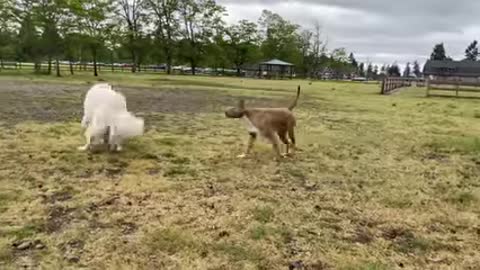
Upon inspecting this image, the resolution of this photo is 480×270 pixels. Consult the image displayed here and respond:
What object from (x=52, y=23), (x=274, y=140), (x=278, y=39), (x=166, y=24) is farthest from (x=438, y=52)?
(x=274, y=140)

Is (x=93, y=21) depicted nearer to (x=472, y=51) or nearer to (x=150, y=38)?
(x=150, y=38)

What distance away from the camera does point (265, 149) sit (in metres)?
7.32

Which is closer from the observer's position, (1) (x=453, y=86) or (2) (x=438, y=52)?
(1) (x=453, y=86)

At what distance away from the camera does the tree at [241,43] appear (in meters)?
60.1

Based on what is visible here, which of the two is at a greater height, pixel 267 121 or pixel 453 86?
pixel 453 86

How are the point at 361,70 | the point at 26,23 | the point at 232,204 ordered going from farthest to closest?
1. the point at 361,70
2. the point at 26,23
3. the point at 232,204

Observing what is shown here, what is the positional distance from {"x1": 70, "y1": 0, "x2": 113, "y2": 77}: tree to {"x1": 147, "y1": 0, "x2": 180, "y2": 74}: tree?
11.5 m

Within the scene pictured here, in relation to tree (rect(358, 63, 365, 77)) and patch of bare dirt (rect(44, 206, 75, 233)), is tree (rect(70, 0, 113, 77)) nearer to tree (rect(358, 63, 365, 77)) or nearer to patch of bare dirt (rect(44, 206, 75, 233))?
patch of bare dirt (rect(44, 206, 75, 233))

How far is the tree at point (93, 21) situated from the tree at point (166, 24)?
1155cm

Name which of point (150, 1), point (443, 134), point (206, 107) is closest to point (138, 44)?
point (150, 1)

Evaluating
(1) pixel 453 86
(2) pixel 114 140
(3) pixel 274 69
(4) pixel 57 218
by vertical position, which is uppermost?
(3) pixel 274 69

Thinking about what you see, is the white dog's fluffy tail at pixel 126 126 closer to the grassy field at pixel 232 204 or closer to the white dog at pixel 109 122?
the white dog at pixel 109 122

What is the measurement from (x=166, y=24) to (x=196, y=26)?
13.2ft

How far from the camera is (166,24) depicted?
54.5 metres
